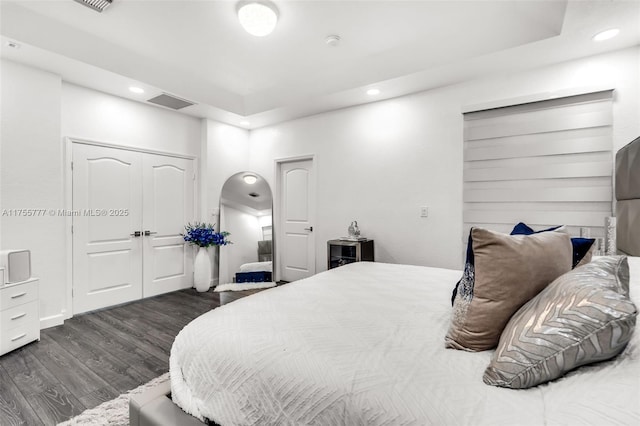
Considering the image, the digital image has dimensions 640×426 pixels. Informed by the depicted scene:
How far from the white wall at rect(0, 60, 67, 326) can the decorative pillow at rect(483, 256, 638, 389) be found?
386 centimetres

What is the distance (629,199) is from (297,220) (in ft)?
11.7

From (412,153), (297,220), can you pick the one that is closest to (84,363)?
(297,220)

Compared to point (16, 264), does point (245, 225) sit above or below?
above

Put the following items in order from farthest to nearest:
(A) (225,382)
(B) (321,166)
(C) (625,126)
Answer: (B) (321,166), (C) (625,126), (A) (225,382)

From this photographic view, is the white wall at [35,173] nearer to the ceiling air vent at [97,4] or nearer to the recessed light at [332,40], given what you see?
the ceiling air vent at [97,4]

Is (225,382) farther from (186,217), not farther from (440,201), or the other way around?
(186,217)

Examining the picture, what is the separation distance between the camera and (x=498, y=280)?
999mm

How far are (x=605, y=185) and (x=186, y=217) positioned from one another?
4.77 m

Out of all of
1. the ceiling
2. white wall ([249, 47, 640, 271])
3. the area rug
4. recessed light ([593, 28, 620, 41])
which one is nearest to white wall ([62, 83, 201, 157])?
the ceiling

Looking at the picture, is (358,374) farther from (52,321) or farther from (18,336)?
(52,321)

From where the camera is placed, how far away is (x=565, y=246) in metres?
1.13

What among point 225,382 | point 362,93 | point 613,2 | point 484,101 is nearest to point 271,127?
point 362,93

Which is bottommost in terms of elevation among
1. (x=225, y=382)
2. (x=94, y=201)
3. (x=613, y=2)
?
(x=225, y=382)

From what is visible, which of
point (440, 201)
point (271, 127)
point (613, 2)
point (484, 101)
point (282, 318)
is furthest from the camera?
point (271, 127)
